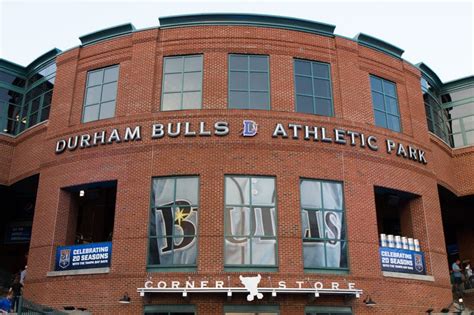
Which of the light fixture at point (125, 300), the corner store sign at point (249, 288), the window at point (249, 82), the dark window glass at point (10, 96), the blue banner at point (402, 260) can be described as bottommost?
the light fixture at point (125, 300)

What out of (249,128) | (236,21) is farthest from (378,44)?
(249,128)

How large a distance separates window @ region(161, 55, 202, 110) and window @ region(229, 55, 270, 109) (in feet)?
4.80

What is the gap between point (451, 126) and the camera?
29047mm

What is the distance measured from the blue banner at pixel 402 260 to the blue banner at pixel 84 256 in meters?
11.2

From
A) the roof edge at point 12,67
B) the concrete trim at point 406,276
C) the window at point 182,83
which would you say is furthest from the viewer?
the roof edge at point 12,67

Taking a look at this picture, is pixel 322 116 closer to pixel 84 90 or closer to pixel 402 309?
pixel 402 309

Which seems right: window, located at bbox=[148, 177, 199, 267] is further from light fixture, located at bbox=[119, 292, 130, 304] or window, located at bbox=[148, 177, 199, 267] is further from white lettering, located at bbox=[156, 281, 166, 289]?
light fixture, located at bbox=[119, 292, 130, 304]

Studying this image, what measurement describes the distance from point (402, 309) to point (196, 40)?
14347 mm

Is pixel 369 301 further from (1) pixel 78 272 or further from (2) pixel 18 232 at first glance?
(2) pixel 18 232

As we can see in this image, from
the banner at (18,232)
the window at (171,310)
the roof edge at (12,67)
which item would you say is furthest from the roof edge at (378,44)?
the banner at (18,232)

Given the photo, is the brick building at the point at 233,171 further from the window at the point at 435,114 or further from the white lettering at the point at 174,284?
the window at the point at 435,114

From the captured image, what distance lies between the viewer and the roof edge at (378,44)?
79.5 ft

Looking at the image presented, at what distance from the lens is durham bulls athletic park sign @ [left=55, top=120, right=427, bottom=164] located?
20812mm

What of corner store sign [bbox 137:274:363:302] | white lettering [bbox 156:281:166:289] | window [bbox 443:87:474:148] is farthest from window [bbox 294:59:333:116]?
window [bbox 443:87:474:148]
